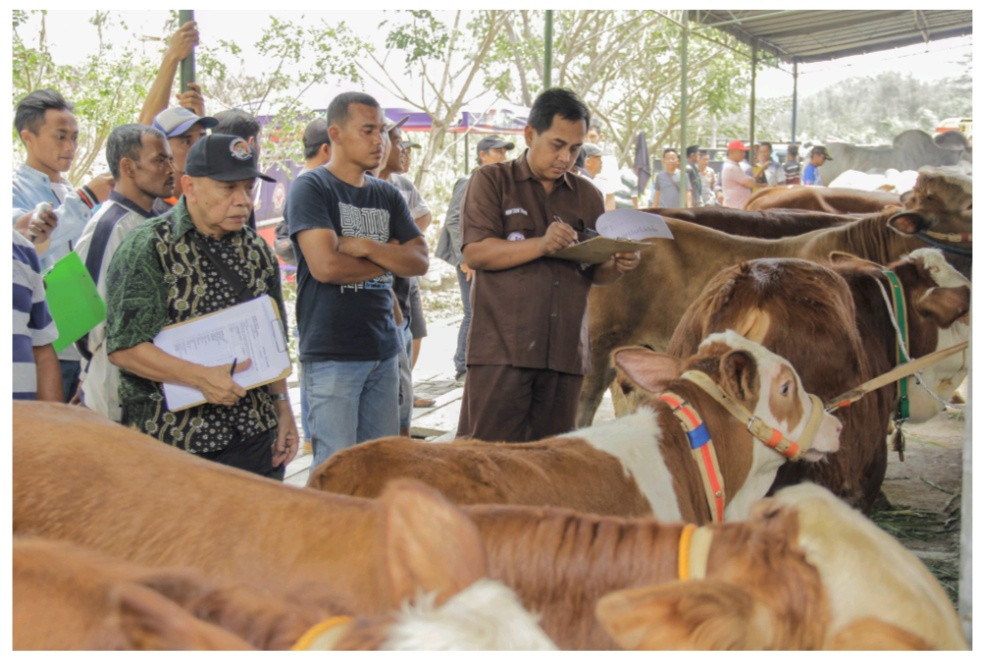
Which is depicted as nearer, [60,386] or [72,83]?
[60,386]

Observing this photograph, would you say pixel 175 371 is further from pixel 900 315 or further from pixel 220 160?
pixel 900 315

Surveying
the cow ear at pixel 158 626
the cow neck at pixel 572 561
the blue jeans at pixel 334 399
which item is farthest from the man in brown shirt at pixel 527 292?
the cow ear at pixel 158 626

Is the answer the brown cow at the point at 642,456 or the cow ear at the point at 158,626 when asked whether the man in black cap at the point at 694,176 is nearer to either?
the brown cow at the point at 642,456

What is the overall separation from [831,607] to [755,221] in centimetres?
573

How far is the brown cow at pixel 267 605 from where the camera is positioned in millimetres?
1149

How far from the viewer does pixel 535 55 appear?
15297 mm

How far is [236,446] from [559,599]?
6.53 ft

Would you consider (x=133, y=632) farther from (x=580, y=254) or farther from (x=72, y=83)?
(x=72, y=83)

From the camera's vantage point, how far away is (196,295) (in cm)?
326

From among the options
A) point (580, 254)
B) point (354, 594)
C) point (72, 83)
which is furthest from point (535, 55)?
point (354, 594)

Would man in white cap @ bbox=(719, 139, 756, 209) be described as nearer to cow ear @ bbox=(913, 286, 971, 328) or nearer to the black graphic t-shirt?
cow ear @ bbox=(913, 286, 971, 328)

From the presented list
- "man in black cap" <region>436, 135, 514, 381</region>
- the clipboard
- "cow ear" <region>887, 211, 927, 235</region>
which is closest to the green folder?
the clipboard

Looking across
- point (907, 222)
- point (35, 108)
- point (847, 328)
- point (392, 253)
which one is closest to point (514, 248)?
point (392, 253)

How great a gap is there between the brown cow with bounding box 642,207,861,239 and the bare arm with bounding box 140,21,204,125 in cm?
346
